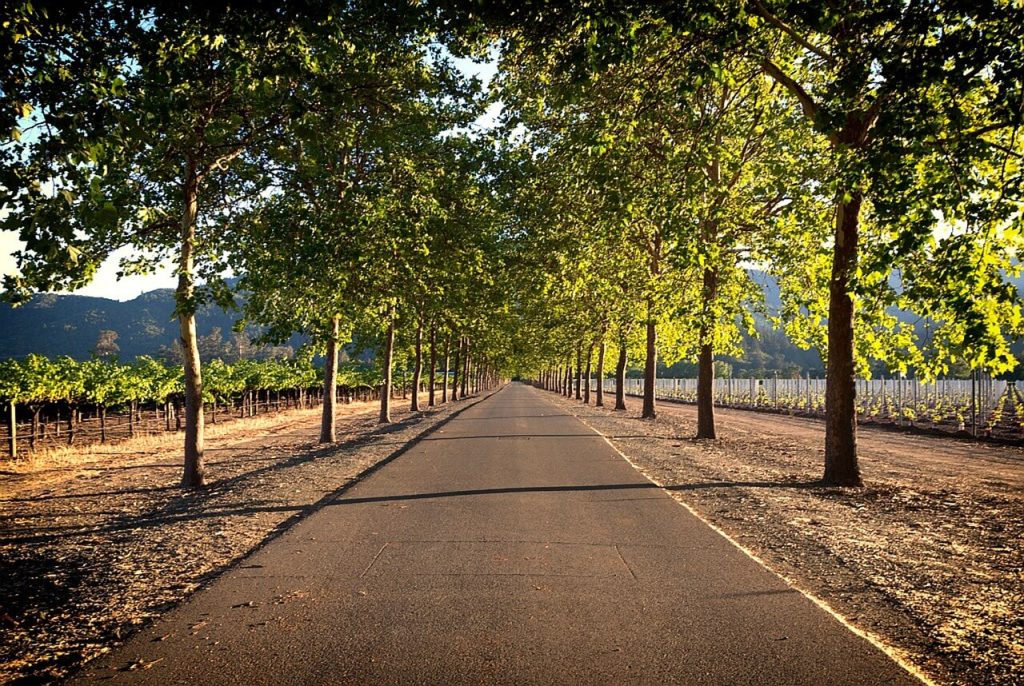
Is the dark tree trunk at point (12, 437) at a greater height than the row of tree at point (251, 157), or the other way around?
the row of tree at point (251, 157)

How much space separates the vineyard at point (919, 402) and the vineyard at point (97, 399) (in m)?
25.1

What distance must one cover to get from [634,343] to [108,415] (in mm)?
26266

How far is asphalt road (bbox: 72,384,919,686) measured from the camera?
418 centimetres

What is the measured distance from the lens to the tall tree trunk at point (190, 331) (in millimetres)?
11250

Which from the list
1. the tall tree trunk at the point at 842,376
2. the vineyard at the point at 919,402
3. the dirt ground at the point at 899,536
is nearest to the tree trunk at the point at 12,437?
the dirt ground at the point at 899,536

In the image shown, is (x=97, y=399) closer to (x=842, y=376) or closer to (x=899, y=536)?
(x=842, y=376)

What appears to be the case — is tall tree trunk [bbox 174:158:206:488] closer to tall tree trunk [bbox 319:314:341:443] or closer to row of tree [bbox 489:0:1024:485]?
row of tree [bbox 489:0:1024:485]

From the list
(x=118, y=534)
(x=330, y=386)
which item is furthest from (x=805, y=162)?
(x=330, y=386)

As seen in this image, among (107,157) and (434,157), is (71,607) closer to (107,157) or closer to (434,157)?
(107,157)

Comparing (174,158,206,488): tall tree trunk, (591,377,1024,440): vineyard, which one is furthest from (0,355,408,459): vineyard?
(591,377,1024,440): vineyard

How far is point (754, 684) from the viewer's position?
4.00 metres

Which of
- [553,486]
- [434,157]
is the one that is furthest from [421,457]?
[434,157]

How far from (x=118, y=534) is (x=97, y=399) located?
677 inches

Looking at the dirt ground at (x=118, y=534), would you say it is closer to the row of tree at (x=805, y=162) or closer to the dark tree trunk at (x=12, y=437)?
the dark tree trunk at (x=12, y=437)
